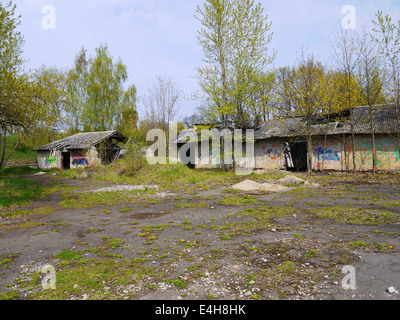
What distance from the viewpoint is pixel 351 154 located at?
18594 millimetres

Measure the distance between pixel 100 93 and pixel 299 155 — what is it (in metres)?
20.5

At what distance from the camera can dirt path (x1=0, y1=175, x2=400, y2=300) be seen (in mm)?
3285

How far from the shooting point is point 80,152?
28719mm

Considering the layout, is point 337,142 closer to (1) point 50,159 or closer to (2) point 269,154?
(2) point 269,154

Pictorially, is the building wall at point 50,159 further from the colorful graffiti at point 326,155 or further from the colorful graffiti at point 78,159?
the colorful graffiti at point 326,155

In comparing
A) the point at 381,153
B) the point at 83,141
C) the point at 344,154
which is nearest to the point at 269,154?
the point at 344,154

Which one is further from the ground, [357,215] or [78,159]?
[78,159]

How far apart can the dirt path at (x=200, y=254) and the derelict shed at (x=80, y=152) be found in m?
20.3

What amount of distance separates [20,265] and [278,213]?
644cm

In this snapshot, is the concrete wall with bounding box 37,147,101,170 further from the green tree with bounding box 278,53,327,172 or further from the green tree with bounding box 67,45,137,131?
the green tree with bounding box 278,53,327,172

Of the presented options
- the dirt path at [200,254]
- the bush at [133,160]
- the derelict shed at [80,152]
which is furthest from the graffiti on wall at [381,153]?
the derelict shed at [80,152]

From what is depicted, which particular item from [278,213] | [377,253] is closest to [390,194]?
[278,213]

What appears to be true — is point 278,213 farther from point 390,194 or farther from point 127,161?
point 127,161

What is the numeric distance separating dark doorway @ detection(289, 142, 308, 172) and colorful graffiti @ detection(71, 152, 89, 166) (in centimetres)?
2226
